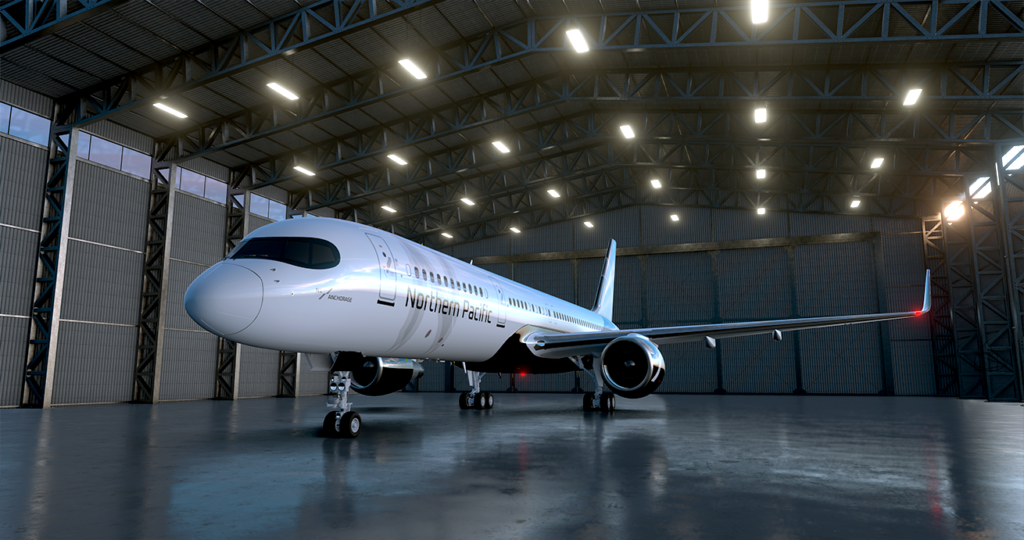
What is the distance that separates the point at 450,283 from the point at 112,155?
56.6 feet

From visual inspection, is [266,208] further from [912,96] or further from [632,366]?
[912,96]

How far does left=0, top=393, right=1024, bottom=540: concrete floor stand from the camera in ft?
13.8

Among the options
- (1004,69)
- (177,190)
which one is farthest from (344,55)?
(1004,69)

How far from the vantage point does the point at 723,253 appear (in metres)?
32.4

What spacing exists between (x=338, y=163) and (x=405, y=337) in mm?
15495

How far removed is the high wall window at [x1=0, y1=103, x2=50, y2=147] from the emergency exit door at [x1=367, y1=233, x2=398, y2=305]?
52.5 ft

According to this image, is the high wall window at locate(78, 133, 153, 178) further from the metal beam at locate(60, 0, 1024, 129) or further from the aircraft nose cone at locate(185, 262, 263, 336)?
the aircraft nose cone at locate(185, 262, 263, 336)

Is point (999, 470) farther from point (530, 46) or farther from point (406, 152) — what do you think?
point (406, 152)

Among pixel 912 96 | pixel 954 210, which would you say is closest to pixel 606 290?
pixel 912 96

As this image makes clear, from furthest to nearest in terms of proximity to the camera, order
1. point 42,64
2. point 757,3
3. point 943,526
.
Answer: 1. point 42,64
2. point 757,3
3. point 943,526

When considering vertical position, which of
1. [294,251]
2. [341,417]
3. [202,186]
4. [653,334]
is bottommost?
[341,417]

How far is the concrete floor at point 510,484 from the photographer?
4.19m

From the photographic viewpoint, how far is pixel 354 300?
9.22m

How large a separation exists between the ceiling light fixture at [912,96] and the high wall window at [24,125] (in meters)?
28.6
